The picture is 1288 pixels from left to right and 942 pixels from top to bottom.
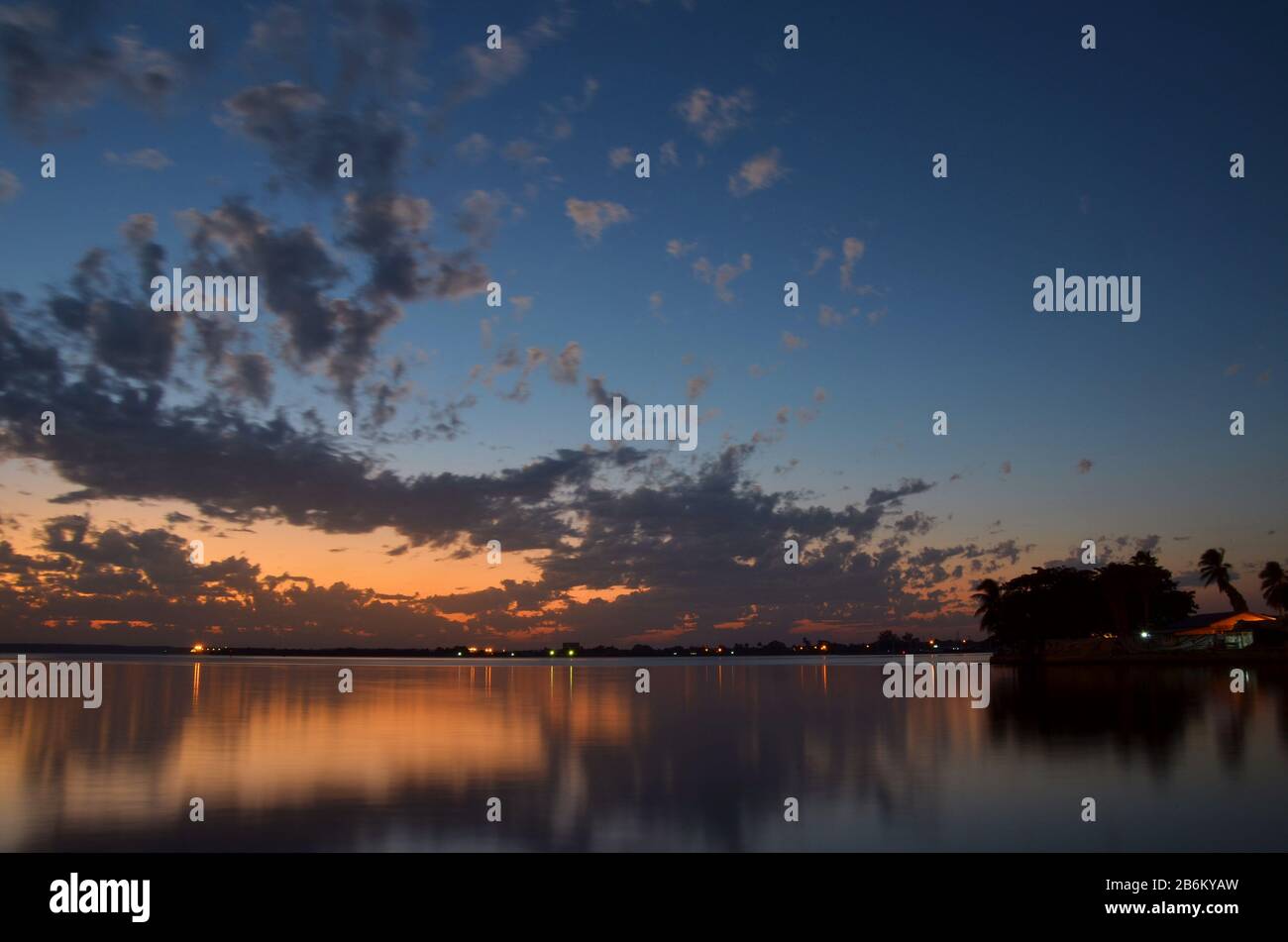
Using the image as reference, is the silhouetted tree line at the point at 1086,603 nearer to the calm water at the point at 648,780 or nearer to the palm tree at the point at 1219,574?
the palm tree at the point at 1219,574

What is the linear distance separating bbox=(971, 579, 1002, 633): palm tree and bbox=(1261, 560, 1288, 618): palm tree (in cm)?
3761

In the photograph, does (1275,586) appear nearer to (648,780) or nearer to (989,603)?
(989,603)

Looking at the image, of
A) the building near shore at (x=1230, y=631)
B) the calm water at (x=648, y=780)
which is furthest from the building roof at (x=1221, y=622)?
the calm water at (x=648, y=780)

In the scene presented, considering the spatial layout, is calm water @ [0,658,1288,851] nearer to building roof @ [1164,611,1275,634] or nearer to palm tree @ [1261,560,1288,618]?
building roof @ [1164,611,1275,634]

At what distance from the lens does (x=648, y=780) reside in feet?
94.4

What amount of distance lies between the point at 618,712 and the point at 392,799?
35.7 meters

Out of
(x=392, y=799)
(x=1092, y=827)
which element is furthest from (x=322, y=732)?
(x=1092, y=827)

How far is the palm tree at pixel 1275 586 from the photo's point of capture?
135625 mm

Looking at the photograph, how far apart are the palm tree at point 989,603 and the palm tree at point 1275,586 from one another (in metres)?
37.6

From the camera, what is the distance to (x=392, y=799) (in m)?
24.7

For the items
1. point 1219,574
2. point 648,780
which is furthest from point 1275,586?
point 648,780

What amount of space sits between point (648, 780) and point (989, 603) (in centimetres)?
14222
